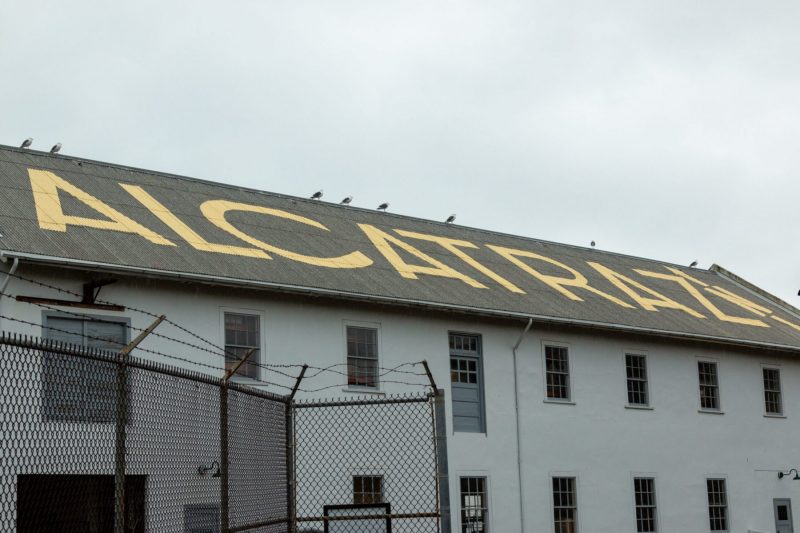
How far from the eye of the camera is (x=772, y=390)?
34156mm

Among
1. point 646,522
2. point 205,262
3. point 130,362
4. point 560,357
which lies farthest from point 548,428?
point 130,362

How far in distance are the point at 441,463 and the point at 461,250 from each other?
784 inches

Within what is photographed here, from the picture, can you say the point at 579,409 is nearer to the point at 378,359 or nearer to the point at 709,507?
the point at 709,507

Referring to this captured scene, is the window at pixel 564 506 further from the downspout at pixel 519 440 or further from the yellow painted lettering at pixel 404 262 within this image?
the yellow painted lettering at pixel 404 262

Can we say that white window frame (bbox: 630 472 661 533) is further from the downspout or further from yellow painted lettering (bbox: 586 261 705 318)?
yellow painted lettering (bbox: 586 261 705 318)

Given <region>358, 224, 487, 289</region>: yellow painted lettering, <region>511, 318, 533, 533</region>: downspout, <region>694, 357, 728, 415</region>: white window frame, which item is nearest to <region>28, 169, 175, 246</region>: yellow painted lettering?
<region>358, 224, 487, 289</region>: yellow painted lettering

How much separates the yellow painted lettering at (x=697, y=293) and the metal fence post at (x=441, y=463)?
24.0m

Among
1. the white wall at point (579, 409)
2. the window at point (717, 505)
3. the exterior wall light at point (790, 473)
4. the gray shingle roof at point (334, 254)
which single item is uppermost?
the gray shingle roof at point (334, 254)

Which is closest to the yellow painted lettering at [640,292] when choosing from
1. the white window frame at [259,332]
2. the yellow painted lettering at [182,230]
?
the yellow painted lettering at [182,230]

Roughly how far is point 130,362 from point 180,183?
19.4 meters

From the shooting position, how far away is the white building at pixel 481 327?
21594mm

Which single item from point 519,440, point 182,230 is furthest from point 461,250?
point 182,230

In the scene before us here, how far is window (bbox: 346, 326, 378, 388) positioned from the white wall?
234 millimetres

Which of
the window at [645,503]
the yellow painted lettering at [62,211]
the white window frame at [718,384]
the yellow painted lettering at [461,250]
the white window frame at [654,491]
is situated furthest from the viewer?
the white window frame at [718,384]
